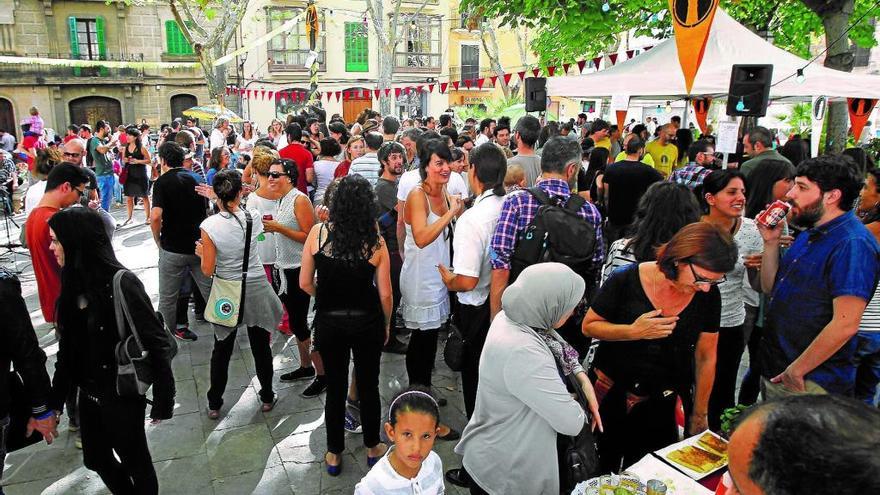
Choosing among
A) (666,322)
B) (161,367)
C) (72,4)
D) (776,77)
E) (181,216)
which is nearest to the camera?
(666,322)

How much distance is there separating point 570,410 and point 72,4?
1132 inches

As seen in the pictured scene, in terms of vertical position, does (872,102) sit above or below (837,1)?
below

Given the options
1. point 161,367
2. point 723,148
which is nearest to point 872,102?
point 723,148

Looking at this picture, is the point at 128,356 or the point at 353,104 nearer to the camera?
the point at 128,356

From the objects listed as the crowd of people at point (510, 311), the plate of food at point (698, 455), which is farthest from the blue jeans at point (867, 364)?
the plate of food at point (698, 455)

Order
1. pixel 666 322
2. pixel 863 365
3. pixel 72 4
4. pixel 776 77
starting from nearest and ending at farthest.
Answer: pixel 666 322
pixel 863 365
pixel 776 77
pixel 72 4

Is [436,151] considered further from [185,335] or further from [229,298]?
[185,335]

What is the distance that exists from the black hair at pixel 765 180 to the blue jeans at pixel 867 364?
150cm

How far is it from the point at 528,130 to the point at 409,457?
361cm

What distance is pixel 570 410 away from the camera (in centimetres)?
197

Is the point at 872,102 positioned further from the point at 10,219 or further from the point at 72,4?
the point at 72,4

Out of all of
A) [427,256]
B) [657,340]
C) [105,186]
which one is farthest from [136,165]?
[657,340]

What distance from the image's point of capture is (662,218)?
289 centimetres

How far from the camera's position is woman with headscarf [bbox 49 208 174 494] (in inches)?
95.5
